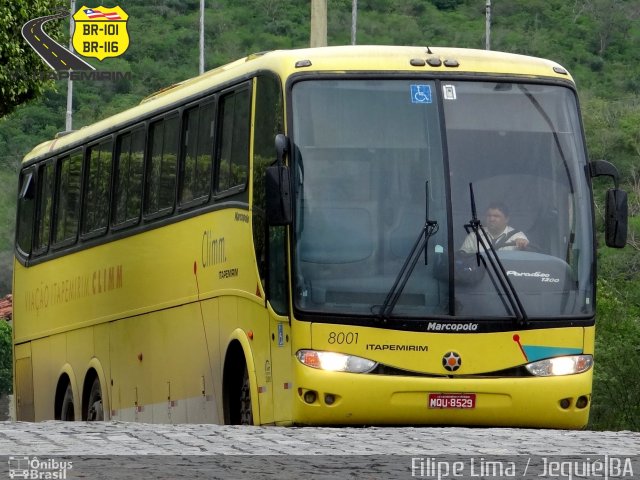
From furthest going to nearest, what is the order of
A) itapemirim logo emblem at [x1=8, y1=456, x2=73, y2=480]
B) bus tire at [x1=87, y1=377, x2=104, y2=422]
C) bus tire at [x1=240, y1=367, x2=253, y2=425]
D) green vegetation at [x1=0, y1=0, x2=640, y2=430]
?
green vegetation at [x1=0, y1=0, x2=640, y2=430]
bus tire at [x1=87, y1=377, x2=104, y2=422]
bus tire at [x1=240, y1=367, x2=253, y2=425]
itapemirim logo emblem at [x1=8, y1=456, x2=73, y2=480]

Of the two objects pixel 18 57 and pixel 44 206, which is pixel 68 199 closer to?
pixel 44 206

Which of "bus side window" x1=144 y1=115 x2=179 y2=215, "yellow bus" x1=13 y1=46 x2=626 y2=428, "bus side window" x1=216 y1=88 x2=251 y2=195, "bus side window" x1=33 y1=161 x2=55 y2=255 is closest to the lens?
"yellow bus" x1=13 y1=46 x2=626 y2=428

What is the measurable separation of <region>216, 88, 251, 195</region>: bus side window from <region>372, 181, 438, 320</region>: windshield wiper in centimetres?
184

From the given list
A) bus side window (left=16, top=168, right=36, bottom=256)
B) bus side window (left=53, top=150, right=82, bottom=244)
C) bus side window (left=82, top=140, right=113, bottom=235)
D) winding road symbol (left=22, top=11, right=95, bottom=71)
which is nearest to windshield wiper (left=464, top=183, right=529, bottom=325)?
bus side window (left=82, top=140, right=113, bottom=235)

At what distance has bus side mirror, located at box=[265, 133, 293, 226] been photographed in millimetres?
13281

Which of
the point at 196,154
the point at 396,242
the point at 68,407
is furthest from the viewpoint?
the point at 68,407

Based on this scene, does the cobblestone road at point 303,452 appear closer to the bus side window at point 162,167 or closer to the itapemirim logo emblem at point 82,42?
the bus side window at point 162,167

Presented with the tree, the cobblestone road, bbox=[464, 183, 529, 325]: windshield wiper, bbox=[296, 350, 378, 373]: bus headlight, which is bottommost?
the cobblestone road

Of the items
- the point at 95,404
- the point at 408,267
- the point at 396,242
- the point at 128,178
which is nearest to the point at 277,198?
the point at 396,242

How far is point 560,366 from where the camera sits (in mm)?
13703

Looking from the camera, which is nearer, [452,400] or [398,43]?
[452,400]

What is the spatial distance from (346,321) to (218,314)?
7.42 feet

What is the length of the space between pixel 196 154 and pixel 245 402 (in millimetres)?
2653

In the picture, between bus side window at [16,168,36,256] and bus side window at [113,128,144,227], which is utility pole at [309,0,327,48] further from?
bus side window at [113,128,144,227]
